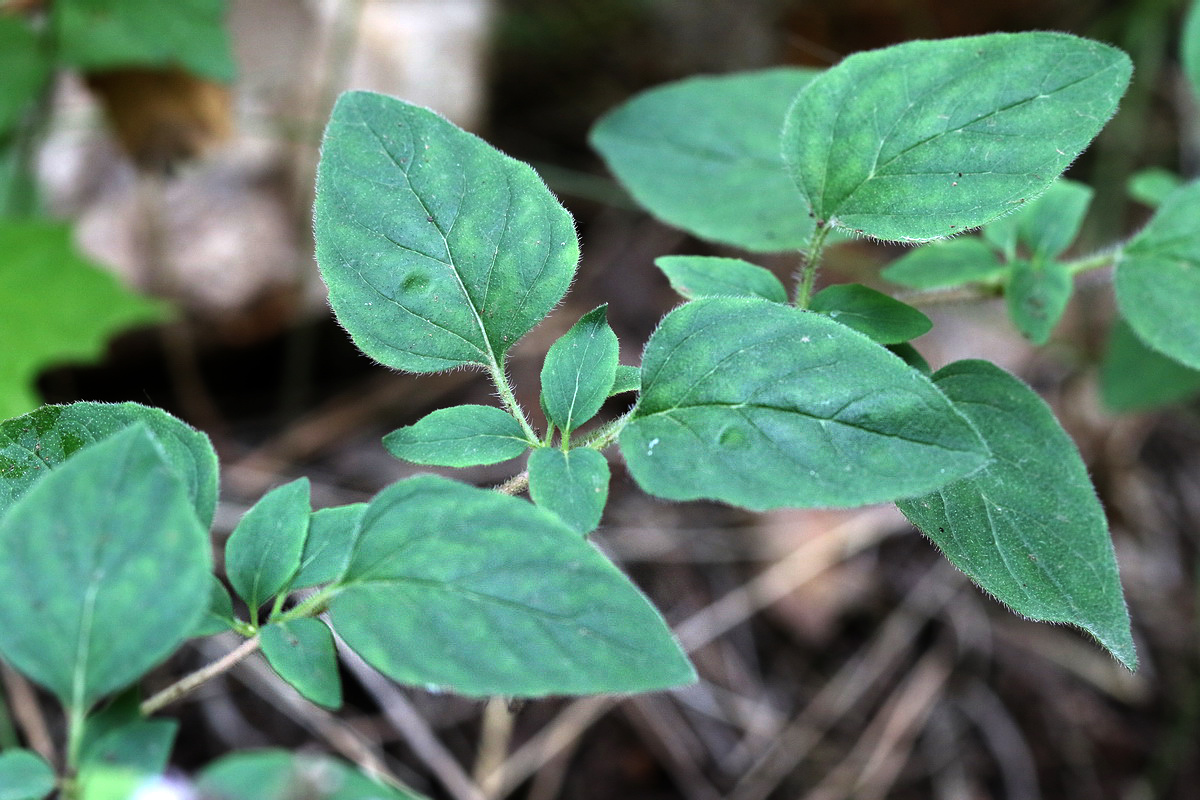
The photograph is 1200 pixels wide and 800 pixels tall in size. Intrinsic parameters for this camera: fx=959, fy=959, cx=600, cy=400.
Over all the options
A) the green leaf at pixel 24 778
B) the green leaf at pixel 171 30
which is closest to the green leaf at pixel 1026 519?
the green leaf at pixel 24 778

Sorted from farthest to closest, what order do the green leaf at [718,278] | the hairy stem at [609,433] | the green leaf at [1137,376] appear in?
the green leaf at [1137,376] < the green leaf at [718,278] < the hairy stem at [609,433]

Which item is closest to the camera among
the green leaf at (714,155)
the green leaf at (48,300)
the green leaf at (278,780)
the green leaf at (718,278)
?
the green leaf at (278,780)

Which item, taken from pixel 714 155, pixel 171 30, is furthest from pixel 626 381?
pixel 171 30

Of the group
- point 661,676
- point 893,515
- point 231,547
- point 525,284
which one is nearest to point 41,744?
point 231,547

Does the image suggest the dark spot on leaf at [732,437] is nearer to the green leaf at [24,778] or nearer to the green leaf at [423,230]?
the green leaf at [423,230]

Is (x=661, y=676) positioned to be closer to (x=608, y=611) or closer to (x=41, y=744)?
(x=608, y=611)

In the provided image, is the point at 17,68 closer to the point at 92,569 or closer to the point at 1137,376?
the point at 92,569
